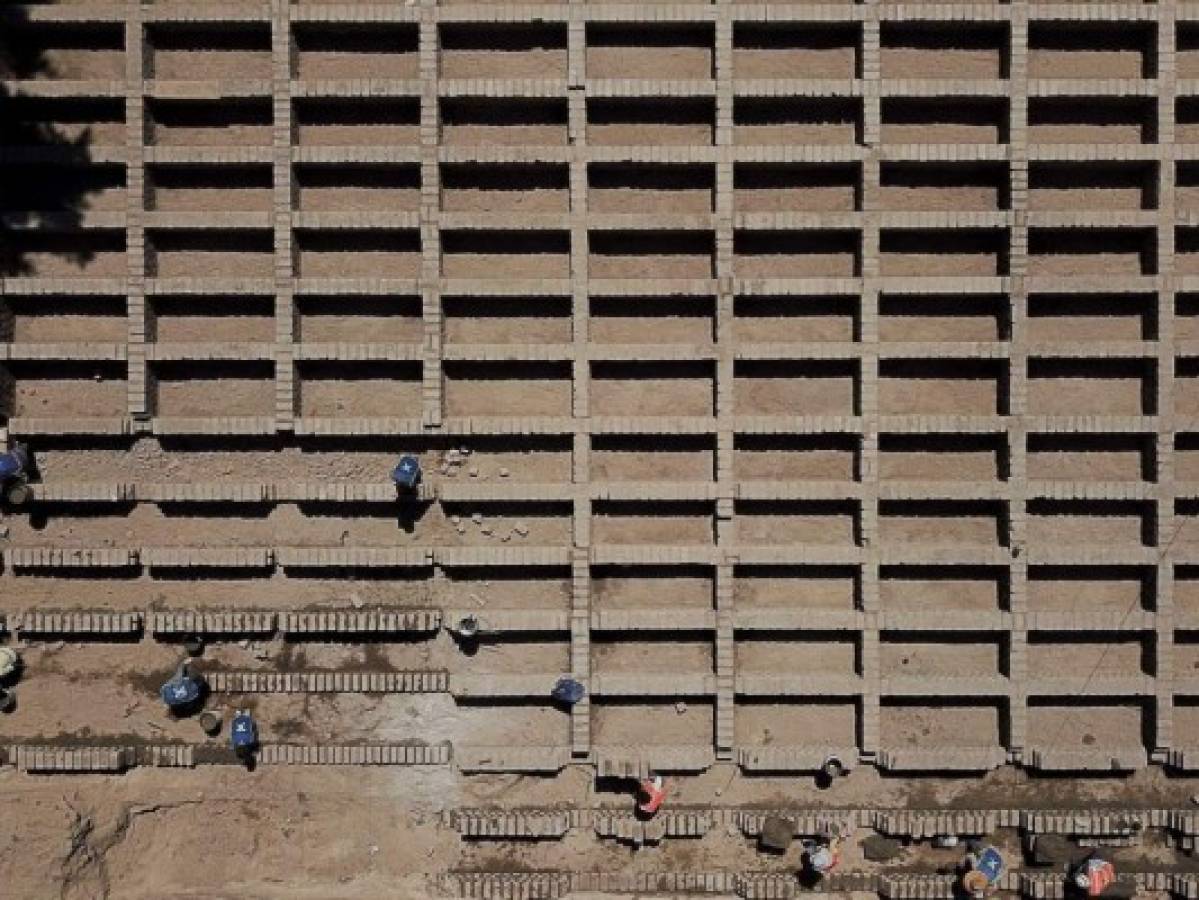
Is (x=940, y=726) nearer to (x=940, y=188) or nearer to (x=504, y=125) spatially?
(x=940, y=188)

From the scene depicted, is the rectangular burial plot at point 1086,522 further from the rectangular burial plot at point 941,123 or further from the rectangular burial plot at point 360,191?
the rectangular burial plot at point 360,191

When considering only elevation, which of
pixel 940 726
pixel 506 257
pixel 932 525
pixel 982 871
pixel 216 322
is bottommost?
pixel 982 871

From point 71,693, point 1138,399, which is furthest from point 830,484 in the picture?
point 71,693

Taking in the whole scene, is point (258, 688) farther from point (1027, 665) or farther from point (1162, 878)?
point (1162, 878)

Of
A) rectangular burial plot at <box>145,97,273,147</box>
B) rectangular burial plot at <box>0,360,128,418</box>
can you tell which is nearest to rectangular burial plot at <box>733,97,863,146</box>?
rectangular burial plot at <box>145,97,273,147</box>

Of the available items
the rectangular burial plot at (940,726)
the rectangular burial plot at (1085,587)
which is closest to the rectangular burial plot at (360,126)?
the rectangular burial plot at (940,726)

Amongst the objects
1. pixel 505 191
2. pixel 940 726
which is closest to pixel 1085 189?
pixel 940 726

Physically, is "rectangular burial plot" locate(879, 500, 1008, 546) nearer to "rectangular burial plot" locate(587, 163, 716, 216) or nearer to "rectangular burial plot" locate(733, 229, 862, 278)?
"rectangular burial plot" locate(733, 229, 862, 278)
